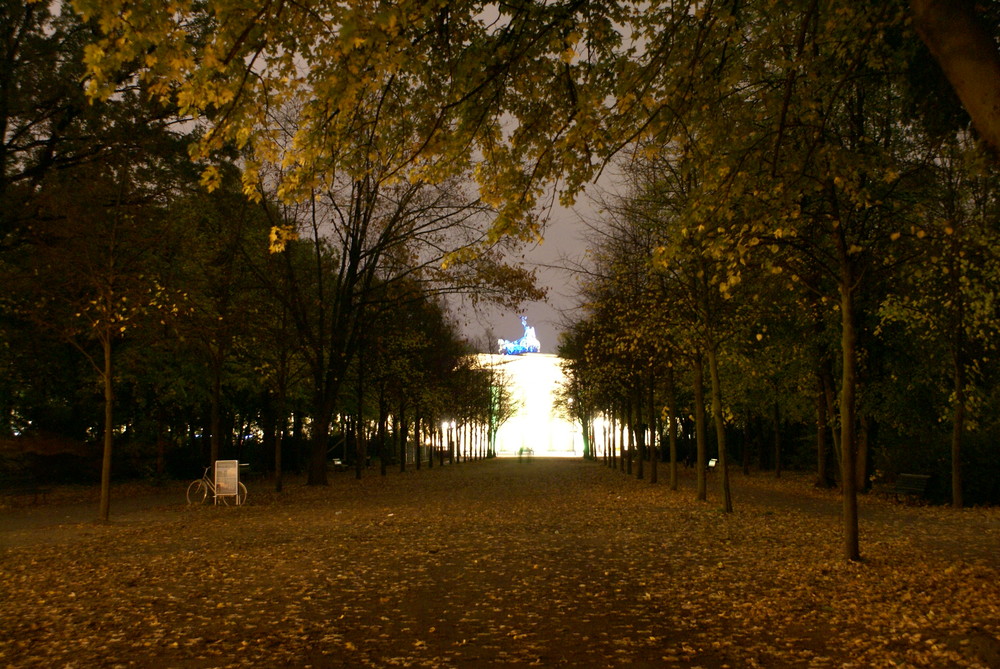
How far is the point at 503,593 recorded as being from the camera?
8461 millimetres

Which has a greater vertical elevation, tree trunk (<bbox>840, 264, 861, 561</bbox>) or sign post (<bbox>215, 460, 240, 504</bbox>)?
tree trunk (<bbox>840, 264, 861, 561</bbox>)

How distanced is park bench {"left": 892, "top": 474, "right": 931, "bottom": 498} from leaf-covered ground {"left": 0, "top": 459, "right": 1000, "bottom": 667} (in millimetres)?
3647

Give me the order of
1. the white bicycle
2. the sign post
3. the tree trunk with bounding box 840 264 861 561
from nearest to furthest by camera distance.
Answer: the tree trunk with bounding box 840 264 861 561 → the sign post → the white bicycle

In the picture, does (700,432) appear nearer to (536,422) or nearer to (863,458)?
(863,458)

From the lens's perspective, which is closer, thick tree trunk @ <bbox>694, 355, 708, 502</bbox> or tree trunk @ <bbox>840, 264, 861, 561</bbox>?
tree trunk @ <bbox>840, 264, 861, 561</bbox>

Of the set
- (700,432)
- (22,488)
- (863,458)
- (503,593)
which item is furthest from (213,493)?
(863,458)

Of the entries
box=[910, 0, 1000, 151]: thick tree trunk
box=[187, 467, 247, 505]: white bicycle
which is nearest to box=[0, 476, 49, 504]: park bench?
box=[187, 467, 247, 505]: white bicycle

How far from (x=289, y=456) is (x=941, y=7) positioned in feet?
132

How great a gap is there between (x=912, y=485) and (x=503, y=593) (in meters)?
14.9

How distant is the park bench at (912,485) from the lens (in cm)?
1956

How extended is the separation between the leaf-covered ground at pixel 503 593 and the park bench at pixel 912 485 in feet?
12.0

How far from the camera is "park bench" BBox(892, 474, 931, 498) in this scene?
19.6m

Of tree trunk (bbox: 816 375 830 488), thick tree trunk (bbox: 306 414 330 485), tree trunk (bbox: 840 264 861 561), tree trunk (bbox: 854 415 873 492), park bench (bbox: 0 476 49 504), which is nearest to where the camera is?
tree trunk (bbox: 840 264 861 561)

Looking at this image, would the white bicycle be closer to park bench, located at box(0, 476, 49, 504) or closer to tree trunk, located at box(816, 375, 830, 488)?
park bench, located at box(0, 476, 49, 504)
